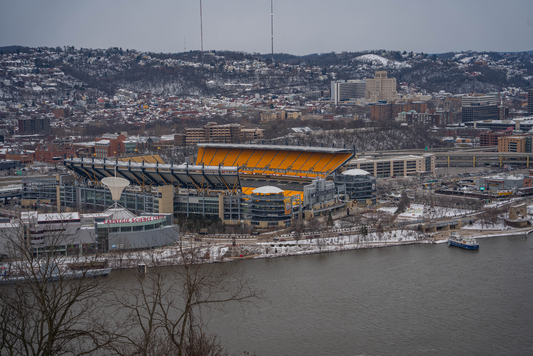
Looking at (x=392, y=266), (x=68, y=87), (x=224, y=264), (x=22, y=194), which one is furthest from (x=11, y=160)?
(x=68, y=87)

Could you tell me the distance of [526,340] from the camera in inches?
428

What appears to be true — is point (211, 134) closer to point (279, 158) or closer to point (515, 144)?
point (279, 158)

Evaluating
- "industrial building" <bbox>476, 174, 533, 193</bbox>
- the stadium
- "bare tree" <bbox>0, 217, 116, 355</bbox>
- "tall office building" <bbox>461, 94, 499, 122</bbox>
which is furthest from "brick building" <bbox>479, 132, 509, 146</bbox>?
"bare tree" <bbox>0, 217, 116, 355</bbox>

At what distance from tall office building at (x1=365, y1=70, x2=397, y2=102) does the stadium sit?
43.8 m

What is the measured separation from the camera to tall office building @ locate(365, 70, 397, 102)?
221ft

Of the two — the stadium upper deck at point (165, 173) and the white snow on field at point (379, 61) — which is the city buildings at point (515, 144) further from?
the white snow on field at point (379, 61)

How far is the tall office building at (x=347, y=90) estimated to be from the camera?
70.9 meters

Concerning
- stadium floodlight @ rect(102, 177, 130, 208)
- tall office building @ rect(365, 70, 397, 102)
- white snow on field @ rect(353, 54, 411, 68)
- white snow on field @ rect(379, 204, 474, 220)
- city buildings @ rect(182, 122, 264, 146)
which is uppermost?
white snow on field @ rect(353, 54, 411, 68)

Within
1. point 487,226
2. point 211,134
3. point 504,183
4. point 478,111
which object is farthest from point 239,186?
point 478,111

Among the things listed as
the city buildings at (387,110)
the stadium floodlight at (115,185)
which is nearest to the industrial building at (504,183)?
the stadium floodlight at (115,185)

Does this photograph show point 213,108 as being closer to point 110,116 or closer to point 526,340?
point 110,116

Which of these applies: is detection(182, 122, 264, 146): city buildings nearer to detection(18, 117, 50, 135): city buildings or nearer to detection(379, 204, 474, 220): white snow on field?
detection(18, 117, 50, 135): city buildings

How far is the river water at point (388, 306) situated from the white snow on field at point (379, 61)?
2921 inches

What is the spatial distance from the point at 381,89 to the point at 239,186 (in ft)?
165
